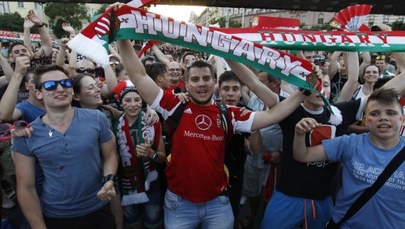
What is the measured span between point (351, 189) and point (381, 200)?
19 cm

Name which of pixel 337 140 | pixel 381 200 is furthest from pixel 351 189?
pixel 337 140

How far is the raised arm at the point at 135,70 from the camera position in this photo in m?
2.37

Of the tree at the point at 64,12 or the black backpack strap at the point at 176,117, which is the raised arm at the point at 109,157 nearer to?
the black backpack strap at the point at 176,117

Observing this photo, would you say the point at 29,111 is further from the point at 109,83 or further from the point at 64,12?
the point at 64,12

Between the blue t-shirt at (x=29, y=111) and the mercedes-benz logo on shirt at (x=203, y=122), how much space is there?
1.58 m

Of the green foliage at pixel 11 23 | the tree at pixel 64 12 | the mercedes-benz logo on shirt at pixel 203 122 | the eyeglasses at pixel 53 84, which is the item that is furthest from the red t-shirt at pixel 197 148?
the tree at pixel 64 12

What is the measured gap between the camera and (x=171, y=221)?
2525 millimetres

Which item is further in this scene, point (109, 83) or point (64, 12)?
point (64, 12)

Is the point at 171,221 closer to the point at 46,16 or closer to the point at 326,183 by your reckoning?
the point at 326,183

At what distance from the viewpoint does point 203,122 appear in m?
2.46

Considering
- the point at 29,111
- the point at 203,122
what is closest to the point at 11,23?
the point at 29,111

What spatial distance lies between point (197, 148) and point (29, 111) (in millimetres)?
1713

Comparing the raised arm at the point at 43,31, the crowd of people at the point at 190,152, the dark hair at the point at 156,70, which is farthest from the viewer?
the raised arm at the point at 43,31

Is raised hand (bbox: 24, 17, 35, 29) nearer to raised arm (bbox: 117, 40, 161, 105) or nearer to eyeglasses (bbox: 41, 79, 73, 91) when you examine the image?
eyeglasses (bbox: 41, 79, 73, 91)
